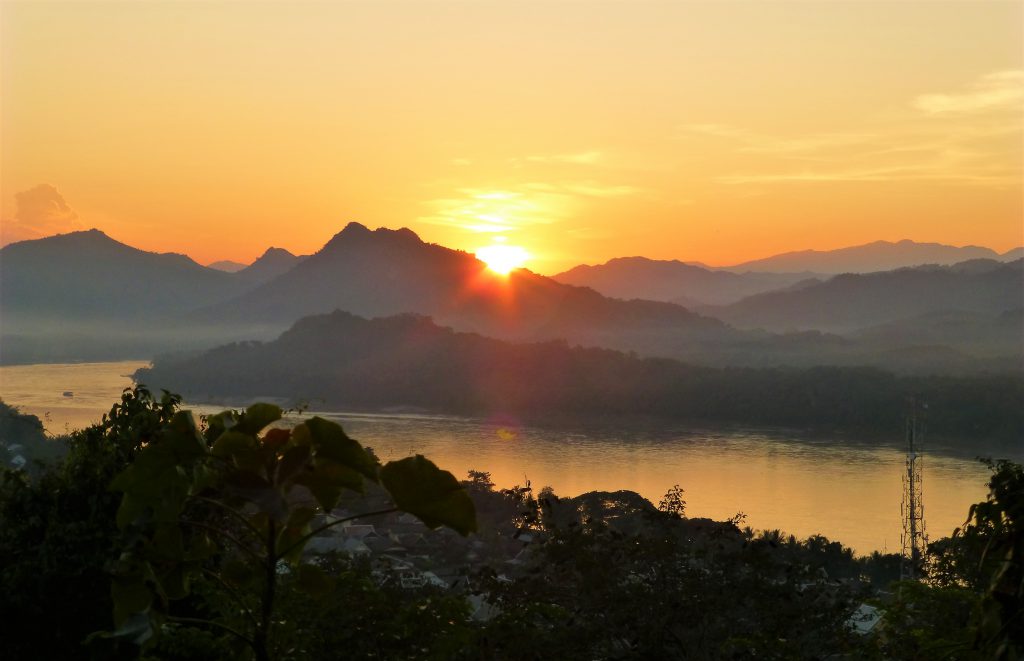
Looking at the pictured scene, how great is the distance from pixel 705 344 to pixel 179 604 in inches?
5081

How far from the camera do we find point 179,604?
6090 millimetres

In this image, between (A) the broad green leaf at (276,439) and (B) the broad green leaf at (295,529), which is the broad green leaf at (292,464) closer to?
(A) the broad green leaf at (276,439)

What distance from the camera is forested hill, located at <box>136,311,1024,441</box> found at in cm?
6178

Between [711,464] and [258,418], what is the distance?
40922 mm

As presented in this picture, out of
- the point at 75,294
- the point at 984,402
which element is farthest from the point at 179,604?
the point at 75,294

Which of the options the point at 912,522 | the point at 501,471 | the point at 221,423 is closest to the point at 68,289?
the point at 501,471

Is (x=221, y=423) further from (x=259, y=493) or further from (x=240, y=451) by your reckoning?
(x=259, y=493)

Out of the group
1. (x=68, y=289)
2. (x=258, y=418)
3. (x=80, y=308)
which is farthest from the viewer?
(x=68, y=289)

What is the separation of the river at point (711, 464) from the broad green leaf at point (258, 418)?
25.6 meters

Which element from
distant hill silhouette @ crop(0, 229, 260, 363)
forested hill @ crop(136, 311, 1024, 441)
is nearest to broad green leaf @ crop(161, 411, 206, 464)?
forested hill @ crop(136, 311, 1024, 441)

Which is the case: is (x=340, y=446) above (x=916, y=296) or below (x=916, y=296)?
below

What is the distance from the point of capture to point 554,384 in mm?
73562

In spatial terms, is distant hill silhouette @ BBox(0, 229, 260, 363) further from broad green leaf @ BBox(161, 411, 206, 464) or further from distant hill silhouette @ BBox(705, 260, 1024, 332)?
broad green leaf @ BBox(161, 411, 206, 464)

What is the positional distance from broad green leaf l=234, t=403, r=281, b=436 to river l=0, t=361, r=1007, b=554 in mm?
25634
